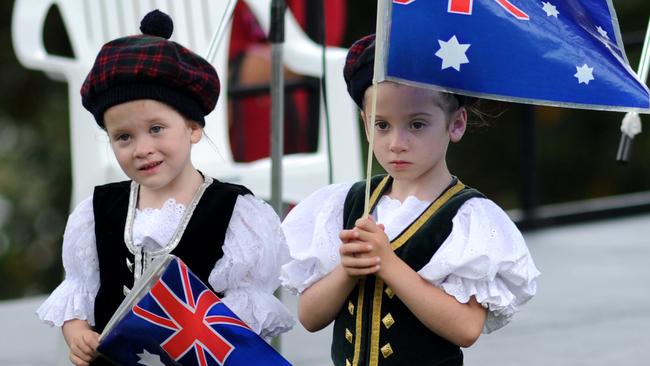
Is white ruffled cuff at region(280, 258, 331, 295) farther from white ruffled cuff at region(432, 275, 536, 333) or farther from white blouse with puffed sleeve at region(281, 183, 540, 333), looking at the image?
white ruffled cuff at region(432, 275, 536, 333)

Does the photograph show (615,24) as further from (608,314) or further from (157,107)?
(608,314)

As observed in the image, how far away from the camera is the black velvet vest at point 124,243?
126 inches

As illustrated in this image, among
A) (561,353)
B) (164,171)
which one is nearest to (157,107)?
(164,171)

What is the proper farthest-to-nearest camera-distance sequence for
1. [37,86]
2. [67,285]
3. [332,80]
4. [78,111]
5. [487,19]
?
[37,86]
[332,80]
[78,111]
[67,285]
[487,19]

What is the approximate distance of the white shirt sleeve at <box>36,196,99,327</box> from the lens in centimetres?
326

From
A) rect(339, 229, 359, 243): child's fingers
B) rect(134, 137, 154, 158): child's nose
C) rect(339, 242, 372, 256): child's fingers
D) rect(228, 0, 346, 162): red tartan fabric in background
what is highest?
rect(134, 137, 154, 158): child's nose

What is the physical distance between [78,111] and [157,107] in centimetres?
182

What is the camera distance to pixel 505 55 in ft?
9.98

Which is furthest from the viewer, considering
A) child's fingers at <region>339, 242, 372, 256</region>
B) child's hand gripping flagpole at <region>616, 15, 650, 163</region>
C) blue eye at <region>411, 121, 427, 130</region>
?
child's hand gripping flagpole at <region>616, 15, 650, 163</region>

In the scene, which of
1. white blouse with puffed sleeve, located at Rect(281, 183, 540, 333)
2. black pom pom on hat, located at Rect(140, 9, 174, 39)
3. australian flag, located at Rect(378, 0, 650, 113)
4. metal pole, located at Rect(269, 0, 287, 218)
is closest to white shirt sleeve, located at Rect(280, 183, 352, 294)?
white blouse with puffed sleeve, located at Rect(281, 183, 540, 333)

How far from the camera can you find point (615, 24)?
10.4ft

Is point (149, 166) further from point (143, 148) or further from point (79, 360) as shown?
point (79, 360)

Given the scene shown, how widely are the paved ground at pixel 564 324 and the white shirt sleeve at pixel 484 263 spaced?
1.75m

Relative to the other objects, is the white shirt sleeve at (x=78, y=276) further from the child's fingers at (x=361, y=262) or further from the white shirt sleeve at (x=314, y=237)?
the child's fingers at (x=361, y=262)
